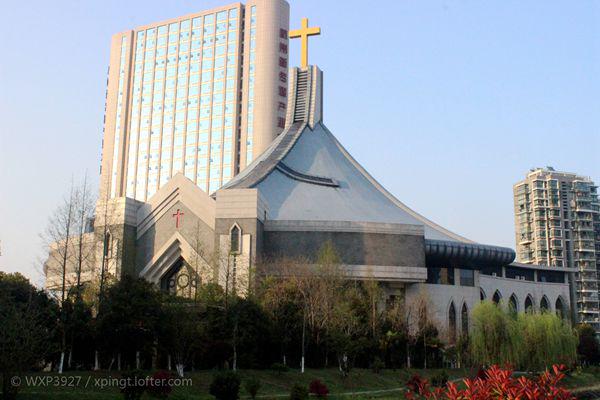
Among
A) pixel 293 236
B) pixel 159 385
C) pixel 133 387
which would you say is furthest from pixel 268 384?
pixel 293 236

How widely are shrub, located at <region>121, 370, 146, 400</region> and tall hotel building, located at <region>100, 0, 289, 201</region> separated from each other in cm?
4899

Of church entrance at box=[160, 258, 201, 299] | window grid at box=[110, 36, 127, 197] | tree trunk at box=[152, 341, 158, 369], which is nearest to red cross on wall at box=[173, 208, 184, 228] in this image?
church entrance at box=[160, 258, 201, 299]

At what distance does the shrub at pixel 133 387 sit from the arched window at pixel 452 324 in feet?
85.0

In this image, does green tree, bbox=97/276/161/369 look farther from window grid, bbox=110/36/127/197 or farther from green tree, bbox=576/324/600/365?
window grid, bbox=110/36/127/197

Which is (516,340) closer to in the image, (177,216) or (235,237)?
(235,237)

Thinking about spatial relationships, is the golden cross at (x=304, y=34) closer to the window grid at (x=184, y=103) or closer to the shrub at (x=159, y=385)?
the window grid at (x=184, y=103)

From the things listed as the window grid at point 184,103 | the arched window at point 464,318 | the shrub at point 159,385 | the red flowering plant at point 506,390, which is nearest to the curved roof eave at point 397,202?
the arched window at point 464,318

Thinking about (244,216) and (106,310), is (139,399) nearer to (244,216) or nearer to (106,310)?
(106,310)

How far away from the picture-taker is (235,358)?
78.0 feet

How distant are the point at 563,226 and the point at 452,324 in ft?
113

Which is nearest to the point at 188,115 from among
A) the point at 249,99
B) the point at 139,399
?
the point at 249,99

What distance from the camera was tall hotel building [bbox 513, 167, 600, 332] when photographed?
2689 inches

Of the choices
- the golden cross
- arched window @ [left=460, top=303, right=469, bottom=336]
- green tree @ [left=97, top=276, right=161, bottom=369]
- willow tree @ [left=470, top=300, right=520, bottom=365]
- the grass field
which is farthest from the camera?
the golden cross

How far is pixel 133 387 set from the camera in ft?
50.6
